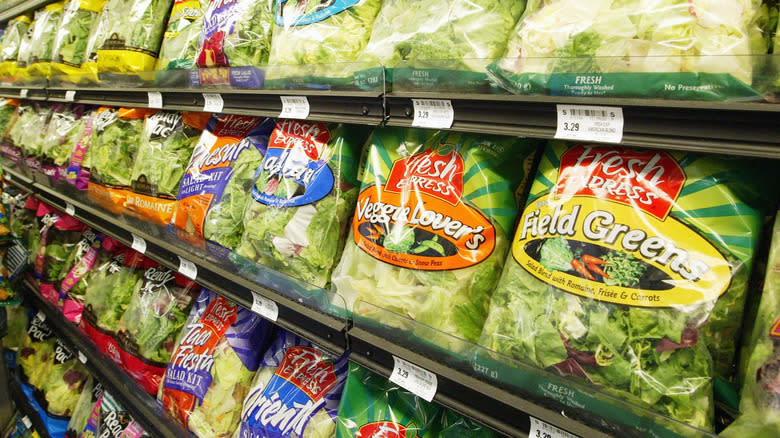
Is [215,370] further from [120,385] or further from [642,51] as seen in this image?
[642,51]

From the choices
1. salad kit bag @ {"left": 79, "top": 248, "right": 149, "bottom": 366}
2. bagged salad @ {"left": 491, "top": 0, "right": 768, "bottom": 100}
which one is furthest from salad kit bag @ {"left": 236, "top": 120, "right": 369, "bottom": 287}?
salad kit bag @ {"left": 79, "top": 248, "right": 149, "bottom": 366}

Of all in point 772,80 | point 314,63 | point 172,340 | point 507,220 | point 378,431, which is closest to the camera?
point 772,80

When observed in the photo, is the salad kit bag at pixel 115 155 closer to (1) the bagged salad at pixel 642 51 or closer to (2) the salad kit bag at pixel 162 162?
(2) the salad kit bag at pixel 162 162

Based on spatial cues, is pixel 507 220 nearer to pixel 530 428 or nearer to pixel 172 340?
pixel 530 428

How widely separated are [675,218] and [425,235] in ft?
1.64

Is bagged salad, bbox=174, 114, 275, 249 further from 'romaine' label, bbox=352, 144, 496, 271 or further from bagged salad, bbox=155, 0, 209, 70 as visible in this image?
'romaine' label, bbox=352, 144, 496, 271

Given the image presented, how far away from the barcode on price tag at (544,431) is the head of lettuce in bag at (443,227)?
251 millimetres

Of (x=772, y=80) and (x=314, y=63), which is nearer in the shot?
(x=772, y=80)

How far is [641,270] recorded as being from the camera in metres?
0.77

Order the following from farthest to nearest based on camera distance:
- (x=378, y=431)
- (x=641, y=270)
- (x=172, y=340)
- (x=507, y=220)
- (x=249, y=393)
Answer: (x=172, y=340) < (x=249, y=393) < (x=378, y=431) < (x=507, y=220) < (x=641, y=270)

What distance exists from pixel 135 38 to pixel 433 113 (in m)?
1.85

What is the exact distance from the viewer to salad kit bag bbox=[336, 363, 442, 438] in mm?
1149

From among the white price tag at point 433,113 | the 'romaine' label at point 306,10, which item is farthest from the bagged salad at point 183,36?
the white price tag at point 433,113

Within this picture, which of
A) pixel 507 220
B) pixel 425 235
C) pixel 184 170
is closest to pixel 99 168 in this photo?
pixel 184 170
